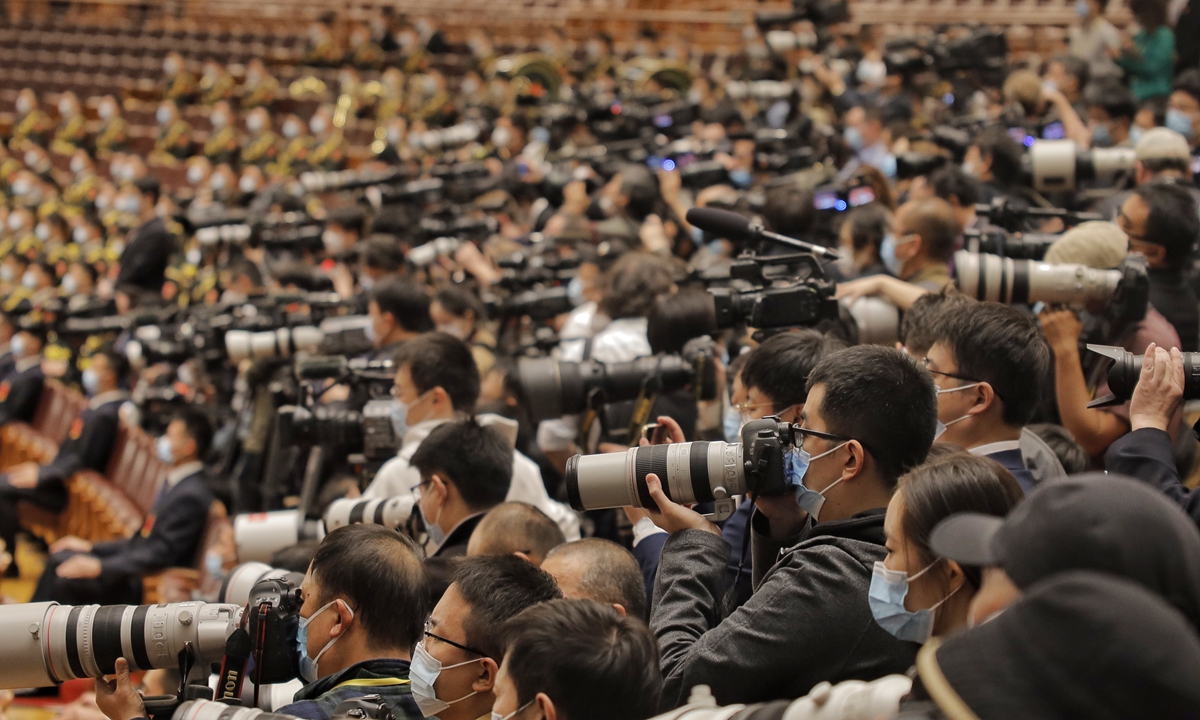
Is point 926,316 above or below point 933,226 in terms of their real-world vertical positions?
above

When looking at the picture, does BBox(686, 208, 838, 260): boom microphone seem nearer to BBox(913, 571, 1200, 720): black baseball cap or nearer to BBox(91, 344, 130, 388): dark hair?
BBox(913, 571, 1200, 720): black baseball cap

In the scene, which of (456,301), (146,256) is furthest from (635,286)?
(146,256)

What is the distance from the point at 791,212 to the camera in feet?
12.9

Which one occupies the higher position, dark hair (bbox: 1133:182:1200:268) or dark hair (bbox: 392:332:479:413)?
dark hair (bbox: 1133:182:1200:268)

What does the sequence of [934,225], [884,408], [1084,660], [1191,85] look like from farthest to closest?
[1191,85] < [934,225] < [884,408] < [1084,660]

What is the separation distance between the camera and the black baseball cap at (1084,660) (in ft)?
3.21

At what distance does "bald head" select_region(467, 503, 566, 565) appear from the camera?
2418 mm

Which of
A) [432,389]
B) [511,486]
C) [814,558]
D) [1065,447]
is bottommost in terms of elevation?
[511,486]

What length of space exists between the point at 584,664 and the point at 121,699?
33.3 inches

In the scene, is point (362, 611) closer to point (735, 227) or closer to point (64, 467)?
point (735, 227)

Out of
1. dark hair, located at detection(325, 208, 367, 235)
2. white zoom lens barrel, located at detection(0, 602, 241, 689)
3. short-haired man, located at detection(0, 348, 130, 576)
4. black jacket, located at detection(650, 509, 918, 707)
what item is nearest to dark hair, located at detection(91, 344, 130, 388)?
short-haired man, located at detection(0, 348, 130, 576)

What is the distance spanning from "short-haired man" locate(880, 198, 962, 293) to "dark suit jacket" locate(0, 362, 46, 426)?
5.43 m

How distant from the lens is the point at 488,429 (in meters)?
2.77

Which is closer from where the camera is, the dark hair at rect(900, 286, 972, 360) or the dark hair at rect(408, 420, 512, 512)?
the dark hair at rect(900, 286, 972, 360)
